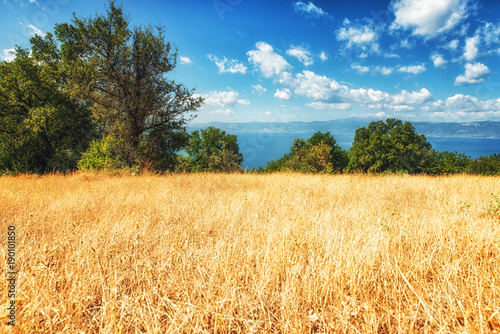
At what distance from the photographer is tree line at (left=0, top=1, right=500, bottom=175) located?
13742 millimetres

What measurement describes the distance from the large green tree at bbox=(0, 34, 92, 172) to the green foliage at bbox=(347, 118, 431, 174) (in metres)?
34.2

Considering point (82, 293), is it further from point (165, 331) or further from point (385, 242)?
point (385, 242)

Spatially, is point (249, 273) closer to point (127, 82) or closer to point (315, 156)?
point (127, 82)

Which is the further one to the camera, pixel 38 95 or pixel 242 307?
pixel 38 95

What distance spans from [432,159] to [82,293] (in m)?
41.3

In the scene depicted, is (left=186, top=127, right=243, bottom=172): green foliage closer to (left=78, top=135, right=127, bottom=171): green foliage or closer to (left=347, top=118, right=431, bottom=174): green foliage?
(left=347, top=118, right=431, bottom=174): green foliage

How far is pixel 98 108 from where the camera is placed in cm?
1395

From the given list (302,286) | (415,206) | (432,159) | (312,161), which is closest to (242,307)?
(302,286)

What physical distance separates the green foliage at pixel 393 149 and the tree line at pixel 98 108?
0.25m

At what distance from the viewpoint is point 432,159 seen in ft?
104

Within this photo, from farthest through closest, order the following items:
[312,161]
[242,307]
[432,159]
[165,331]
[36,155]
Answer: [312,161]
[432,159]
[36,155]
[242,307]
[165,331]

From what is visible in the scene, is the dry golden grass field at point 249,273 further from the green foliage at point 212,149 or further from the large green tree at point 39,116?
the green foliage at point 212,149

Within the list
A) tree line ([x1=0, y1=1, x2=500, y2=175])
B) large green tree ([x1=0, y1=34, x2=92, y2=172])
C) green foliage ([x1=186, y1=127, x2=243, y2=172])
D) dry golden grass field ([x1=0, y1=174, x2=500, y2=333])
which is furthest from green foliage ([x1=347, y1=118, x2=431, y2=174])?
large green tree ([x1=0, y1=34, x2=92, y2=172])

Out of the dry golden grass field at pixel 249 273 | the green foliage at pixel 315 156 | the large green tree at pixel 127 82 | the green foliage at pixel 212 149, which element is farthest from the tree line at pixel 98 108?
the green foliage at pixel 212 149
